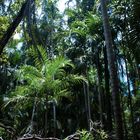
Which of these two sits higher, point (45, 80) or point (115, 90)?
point (45, 80)

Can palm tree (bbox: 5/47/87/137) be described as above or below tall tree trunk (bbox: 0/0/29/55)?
above

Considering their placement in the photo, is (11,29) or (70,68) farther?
(70,68)

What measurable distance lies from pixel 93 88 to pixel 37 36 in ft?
65.9

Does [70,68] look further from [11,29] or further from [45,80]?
[11,29]

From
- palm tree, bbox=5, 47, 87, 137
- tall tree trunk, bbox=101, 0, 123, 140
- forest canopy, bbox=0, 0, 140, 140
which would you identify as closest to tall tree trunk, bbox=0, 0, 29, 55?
forest canopy, bbox=0, 0, 140, 140

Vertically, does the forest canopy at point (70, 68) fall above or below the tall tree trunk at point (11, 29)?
above

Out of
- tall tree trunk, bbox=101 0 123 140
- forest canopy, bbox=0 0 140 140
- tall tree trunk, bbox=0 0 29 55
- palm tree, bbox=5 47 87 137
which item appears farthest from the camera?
palm tree, bbox=5 47 87 137

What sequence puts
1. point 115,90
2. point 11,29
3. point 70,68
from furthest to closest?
point 70,68
point 115,90
point 11,29

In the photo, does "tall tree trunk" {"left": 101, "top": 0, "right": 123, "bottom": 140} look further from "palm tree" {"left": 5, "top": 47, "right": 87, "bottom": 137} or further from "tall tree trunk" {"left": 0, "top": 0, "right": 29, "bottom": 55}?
"tall tree trunk" {"left": 0, "top": 0, "right": 29, "bottom": 55}

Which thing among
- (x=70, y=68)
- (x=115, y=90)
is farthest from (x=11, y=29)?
(x=70, y=68)

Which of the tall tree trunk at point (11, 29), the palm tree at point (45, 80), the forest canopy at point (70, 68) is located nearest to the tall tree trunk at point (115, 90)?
the forest canopy at point (70, 68)

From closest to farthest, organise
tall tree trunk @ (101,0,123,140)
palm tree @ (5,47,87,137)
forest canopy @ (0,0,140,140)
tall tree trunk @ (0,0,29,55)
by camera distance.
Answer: tall tree trunk @ (0,0,29,55), forest canopy @ (0,0,140,140), tall tree trunk @ (101,0,123,140), palm tree @ (5,47,87,137)

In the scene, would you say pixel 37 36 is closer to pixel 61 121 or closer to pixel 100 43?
pixel 100 43

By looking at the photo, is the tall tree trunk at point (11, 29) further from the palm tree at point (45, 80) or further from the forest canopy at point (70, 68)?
the palm tree at point (45, 80)
